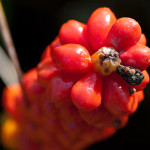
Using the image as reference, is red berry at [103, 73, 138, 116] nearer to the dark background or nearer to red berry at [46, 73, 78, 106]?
red berry at [46, 73, 78, 106]

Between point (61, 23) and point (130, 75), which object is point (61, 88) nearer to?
point (130, 75)

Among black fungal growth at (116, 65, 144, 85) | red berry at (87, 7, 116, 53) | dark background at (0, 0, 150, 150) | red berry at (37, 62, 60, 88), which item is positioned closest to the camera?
black fungal growth at (116, 65, 144, 85)

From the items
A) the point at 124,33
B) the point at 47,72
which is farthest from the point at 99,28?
the point at 47,72

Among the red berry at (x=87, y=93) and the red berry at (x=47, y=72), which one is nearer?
the red berry at (x=87, y=93)

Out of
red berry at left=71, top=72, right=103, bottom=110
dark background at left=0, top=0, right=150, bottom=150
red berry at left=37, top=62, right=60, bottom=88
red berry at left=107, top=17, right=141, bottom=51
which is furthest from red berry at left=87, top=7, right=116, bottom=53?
dark background at left=0, top=0, right=150, bottom=150

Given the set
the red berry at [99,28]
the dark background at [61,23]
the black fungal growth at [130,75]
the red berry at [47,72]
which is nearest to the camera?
the black fungal growth at [130,75]

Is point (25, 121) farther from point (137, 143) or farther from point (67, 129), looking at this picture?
point (137, 143)

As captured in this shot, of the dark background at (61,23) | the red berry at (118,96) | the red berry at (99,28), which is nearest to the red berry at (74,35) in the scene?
the red berry at (99,28)

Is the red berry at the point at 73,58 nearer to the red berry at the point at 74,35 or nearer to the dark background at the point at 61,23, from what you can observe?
the red berry at the point at 74,35

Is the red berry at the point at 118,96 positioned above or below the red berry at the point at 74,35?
below
